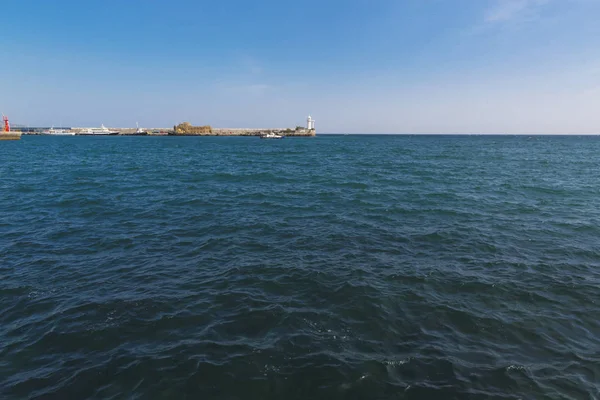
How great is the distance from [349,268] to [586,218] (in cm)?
1752

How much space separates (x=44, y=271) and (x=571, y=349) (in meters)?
17.0

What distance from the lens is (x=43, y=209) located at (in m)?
19.8

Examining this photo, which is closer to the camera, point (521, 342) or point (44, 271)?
point (521, 342)

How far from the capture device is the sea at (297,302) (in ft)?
22.1

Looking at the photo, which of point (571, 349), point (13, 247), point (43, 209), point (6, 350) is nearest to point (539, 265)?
point (571, 349)

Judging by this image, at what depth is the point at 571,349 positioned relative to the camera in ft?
25.4

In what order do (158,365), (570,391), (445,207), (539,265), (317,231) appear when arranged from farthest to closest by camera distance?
(445,207)
(317,231)
(539,265)
(158,365)
(570,391)

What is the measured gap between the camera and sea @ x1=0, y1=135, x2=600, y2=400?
6723 mm

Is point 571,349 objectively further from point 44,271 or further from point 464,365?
point 44,271

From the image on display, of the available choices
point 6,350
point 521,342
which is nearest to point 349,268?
point 521,342

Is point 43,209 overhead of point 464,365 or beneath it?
overhead

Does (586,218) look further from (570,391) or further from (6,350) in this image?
(6,350)

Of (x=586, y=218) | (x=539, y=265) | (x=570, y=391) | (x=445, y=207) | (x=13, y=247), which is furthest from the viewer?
(x=445, y=207)

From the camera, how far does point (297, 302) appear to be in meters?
9.66
